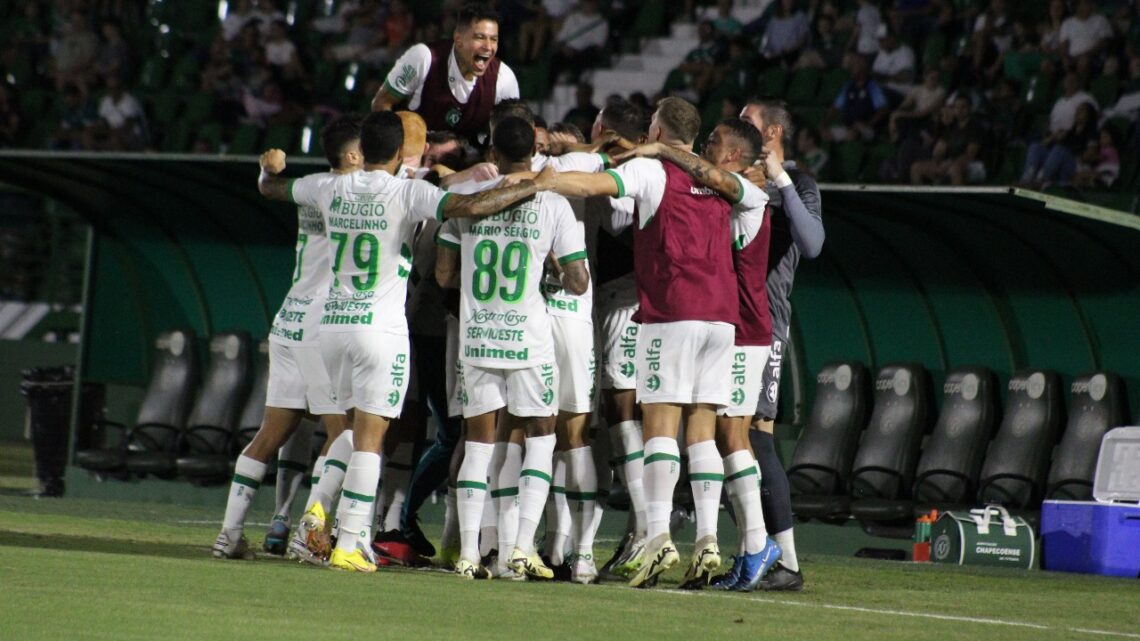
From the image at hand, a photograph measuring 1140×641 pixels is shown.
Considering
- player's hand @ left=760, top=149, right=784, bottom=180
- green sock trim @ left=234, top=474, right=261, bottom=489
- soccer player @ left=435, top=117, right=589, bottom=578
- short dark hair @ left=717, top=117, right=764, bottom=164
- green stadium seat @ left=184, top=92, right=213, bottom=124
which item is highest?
green stadium seat @ left=184, top=92, right=213, bottom=124

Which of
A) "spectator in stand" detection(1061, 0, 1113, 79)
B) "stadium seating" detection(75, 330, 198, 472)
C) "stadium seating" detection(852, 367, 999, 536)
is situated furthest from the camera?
"spectator in stand" detection(1061, 0, 1113, 79)

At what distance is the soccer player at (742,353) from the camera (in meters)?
8.32

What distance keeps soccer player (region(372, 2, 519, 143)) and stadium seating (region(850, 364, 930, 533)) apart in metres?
4.13

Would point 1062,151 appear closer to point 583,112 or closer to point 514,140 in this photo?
point 583,112

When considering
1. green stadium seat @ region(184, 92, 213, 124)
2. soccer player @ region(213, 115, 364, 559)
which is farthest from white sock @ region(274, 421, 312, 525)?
green stadium seat @ region(184, 92, 213, 124)

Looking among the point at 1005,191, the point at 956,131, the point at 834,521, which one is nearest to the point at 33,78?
the point at 956,131

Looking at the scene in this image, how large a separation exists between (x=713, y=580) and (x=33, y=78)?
1765 cm

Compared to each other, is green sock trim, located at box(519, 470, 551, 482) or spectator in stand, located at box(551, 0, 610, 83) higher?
spectator in stand, located at box(551, 0, 610, 83)

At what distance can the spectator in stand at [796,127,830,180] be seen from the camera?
648 inches

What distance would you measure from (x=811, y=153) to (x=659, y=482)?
28.7 feet

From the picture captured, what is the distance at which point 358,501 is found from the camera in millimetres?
8359

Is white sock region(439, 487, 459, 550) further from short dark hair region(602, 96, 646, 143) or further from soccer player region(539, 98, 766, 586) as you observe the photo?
short dark hair region(602, 96, 646, 143)

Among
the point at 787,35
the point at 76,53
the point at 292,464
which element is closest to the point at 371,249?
the point at 292,464

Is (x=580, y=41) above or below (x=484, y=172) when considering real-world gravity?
above
